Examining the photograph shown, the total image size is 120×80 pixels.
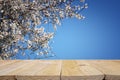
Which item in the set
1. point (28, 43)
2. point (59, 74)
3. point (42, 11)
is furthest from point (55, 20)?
point (59, 74)

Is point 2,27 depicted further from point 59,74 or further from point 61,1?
point 59,74

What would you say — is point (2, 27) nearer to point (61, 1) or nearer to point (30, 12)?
point (30, 12)

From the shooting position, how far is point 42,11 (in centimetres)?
895

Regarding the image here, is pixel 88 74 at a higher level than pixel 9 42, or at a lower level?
higher

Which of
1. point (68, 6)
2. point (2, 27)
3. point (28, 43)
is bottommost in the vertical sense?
point (28, 43)

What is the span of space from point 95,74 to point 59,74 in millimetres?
197

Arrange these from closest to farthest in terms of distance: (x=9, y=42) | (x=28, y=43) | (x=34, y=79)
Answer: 1. (x=34, y=79)
2. (x=9, y=42)
3. (x=28, y=43)

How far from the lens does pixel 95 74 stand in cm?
143

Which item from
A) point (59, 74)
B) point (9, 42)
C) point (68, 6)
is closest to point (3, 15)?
point (9, 42)

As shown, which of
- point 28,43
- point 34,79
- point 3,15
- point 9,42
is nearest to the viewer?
point 34,79

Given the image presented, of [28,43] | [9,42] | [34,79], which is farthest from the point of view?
[28,43]

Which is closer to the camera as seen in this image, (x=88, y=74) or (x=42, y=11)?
Result: (x=88, y=74)

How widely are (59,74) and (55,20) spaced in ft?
26.2

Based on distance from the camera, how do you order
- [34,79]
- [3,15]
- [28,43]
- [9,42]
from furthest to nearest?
1. [28,43]
2. [9,42]
3. [3,15]
4. [34,79]
